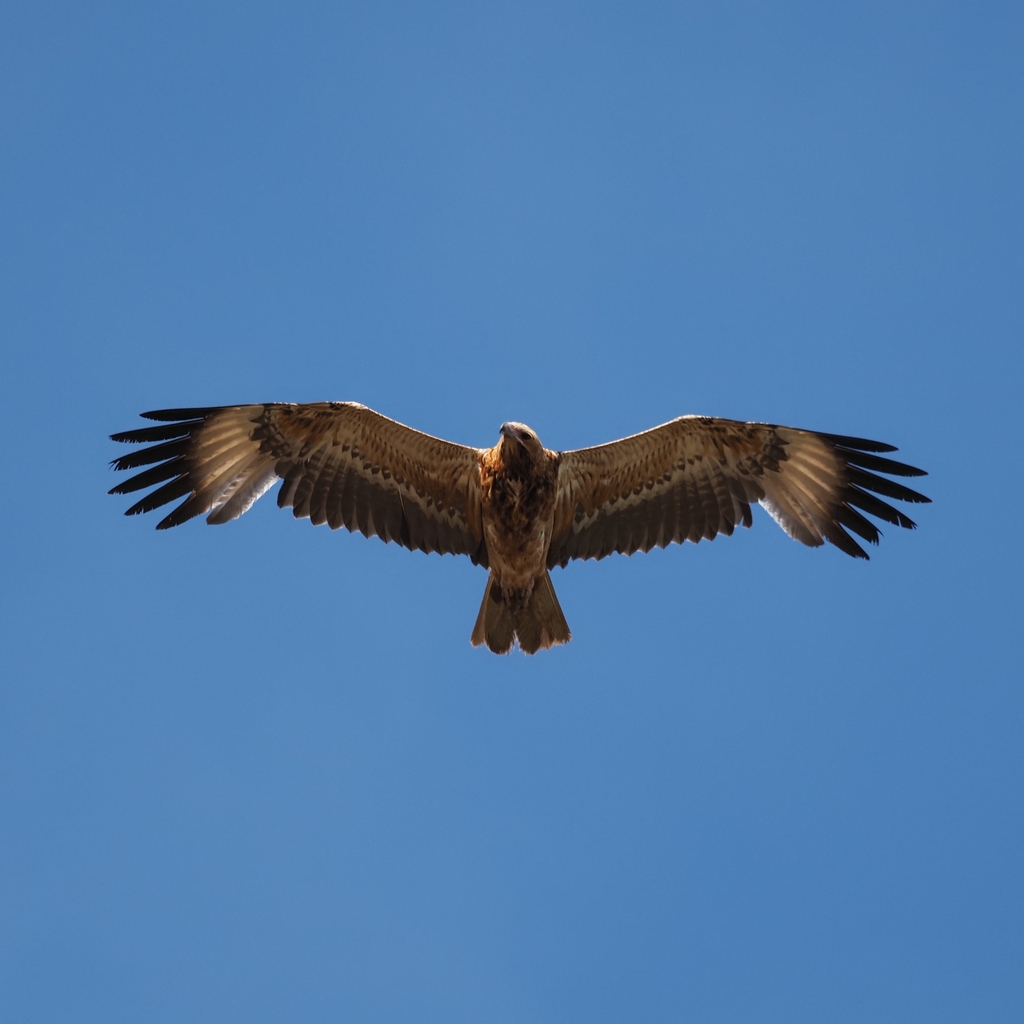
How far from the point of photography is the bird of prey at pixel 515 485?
924 cm

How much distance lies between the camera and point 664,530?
984 centimetres

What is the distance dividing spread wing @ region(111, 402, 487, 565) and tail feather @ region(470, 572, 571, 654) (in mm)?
480

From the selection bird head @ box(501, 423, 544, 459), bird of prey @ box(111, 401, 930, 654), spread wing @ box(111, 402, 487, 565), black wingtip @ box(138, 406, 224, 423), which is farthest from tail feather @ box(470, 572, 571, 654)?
black wingtip @ box(138, 406, 224, 423)

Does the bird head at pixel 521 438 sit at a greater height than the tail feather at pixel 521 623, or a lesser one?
greater

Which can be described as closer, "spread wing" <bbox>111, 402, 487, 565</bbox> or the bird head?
the bird head

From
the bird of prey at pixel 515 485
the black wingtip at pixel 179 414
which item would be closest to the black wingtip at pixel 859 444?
the bird of prey at pixel 515 485

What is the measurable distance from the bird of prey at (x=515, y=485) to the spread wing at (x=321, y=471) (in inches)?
0.5

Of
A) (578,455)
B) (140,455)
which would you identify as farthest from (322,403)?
(578,455)

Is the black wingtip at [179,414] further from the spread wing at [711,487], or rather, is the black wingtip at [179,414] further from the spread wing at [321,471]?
the spread wing at [711,487]

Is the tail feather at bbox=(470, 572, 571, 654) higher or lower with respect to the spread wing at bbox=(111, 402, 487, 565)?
lower

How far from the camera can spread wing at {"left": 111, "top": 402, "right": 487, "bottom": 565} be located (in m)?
9.25

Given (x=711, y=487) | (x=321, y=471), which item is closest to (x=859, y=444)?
(x=711, y=487)

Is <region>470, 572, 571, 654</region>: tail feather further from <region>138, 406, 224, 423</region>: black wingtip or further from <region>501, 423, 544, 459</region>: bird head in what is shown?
<region>138, 406, 224, 423</region>: black wingtip

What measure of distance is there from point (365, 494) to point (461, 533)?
0.91 metres
